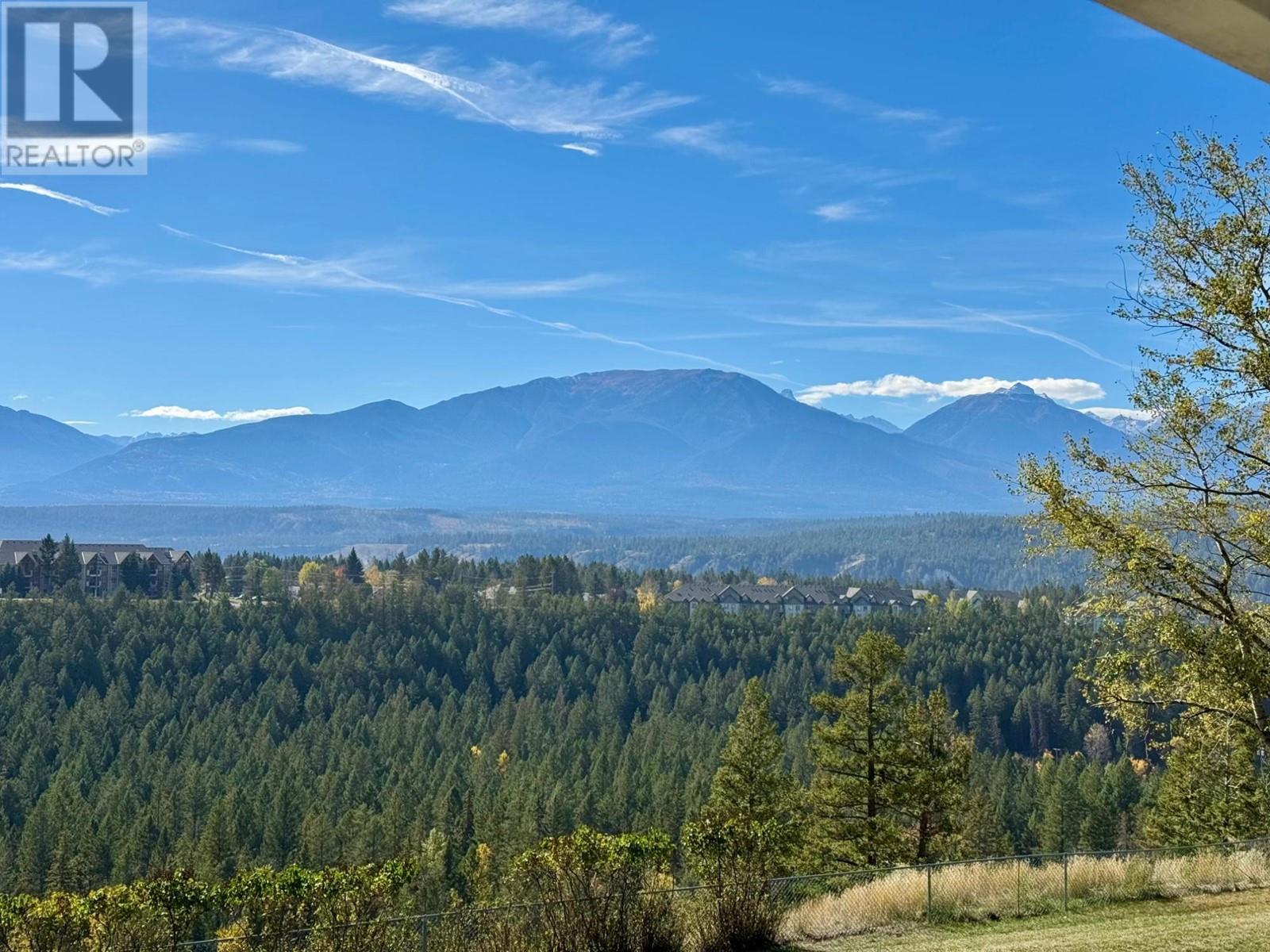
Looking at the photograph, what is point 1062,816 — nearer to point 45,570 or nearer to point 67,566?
point 67,566

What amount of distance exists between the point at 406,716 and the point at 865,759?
7557 cm

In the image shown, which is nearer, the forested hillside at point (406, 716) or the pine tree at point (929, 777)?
the pine tree at point (929, 777)

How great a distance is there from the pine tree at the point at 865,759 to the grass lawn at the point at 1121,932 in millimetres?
12227

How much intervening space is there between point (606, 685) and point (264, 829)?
52905mm

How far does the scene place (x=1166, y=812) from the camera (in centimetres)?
3456

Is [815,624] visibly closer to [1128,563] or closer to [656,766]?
[656,766]

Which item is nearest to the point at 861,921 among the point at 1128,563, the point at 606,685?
the point at 1128,563

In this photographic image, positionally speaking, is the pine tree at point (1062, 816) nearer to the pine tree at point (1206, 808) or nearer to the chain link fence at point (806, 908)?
the pine tree at point (1206, 808)

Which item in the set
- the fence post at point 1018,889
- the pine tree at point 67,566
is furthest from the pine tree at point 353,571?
the fence post at point 1018,889

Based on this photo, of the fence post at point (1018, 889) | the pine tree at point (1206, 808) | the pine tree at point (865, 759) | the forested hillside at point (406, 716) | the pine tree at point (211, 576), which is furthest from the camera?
the pine tree at point (211, 576)

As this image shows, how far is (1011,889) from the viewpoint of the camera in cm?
1278

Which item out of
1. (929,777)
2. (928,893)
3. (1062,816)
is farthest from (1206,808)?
(1062,816)

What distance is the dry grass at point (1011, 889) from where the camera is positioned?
11.7 metres

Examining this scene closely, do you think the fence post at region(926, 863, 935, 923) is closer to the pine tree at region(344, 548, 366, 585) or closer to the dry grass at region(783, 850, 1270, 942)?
the dry grass at region(783, 850, 1270, 942)
